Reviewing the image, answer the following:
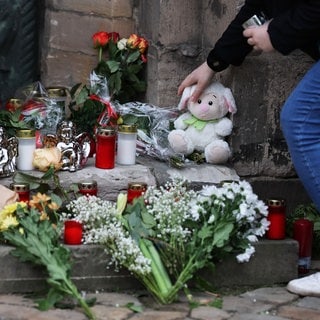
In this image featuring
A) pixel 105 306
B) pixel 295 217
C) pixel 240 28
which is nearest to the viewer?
pixel 105 306

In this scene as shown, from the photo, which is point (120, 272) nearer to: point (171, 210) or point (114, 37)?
point (171, 210)

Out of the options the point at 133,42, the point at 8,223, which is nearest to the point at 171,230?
the point at 8,223

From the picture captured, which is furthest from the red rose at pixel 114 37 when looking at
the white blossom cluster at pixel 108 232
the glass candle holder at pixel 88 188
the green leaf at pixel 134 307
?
the green leaf at pixel 134 307

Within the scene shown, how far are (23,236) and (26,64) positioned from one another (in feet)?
5.08

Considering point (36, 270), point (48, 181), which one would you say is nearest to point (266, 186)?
point (48, 181)

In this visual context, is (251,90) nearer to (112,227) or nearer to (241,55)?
(241,55)

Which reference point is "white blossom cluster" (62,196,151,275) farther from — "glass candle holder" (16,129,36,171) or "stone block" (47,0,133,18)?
"stone block" (47,0,133,18)

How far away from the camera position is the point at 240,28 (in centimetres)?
425

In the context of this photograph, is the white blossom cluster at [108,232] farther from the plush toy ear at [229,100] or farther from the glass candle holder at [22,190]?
the plush toy ear at [229,100]

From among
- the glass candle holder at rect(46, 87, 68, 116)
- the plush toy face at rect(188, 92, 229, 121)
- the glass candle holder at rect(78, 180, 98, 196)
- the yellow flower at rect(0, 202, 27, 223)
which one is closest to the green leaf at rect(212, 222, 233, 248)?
the glass candle holder at rect(78, 180, 98, 196)

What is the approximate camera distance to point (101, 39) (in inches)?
195

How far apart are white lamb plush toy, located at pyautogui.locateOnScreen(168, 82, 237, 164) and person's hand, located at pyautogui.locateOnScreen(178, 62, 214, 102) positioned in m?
0.02

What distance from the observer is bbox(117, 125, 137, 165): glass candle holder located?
177 inches

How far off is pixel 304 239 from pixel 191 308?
2.15 ft
